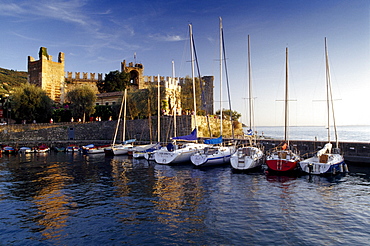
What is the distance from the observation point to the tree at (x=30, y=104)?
148ft

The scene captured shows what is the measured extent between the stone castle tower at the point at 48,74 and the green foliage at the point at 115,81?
29.9 feet

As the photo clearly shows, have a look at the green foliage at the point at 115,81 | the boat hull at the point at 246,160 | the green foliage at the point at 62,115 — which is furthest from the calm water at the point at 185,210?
the green foliage at the point at 115,81

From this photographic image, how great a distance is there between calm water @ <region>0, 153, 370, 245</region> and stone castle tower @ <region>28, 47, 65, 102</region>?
39.7 metres

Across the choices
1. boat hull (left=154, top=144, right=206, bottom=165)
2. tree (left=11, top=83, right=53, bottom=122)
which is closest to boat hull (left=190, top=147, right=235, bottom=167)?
boat hull (left=154, top=144, right=206, bottom=165)

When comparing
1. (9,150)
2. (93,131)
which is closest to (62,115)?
(93,131)

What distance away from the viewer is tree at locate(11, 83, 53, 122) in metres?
45.2

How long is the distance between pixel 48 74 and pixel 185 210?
52.4m

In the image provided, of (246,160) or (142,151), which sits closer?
(246,160)

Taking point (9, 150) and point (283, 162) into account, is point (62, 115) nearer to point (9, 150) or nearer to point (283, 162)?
point (9, 150)

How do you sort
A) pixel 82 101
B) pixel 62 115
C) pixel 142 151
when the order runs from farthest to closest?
pixel 62 115 → pixel 82 101 → pixel 142 151

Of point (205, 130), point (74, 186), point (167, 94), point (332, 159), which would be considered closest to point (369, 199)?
point (332, 159)

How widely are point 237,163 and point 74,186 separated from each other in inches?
461

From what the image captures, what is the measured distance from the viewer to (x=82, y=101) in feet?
153

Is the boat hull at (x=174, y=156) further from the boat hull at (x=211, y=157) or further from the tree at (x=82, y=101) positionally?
the tree at (x=82, y=101)
